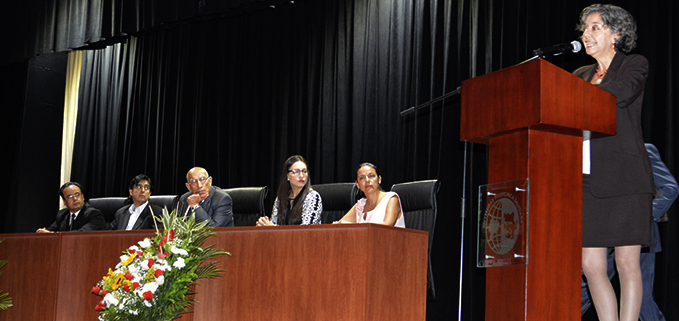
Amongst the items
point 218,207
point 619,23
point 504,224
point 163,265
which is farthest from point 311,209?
point 619,23

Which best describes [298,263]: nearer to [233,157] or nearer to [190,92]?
[233,157]

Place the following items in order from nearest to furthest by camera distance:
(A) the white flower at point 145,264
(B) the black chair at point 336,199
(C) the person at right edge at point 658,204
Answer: (A) the white flower at point 145,264 → (C) the person at right edge at point 658,204 → (B) the black chair at point 336,199

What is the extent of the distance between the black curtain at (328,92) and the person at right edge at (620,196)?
1.23 meters

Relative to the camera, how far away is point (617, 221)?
89.2 inches

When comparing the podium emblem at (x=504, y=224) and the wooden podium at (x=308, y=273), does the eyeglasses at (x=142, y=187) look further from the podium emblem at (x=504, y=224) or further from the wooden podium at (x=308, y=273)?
the podium emblem at (x=504, y=224)

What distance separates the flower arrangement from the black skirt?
162 cm

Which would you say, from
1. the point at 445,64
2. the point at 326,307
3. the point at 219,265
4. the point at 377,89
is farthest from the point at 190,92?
the point at 326,307

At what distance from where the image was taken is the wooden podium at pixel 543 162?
1.98m

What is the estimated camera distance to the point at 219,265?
3037mm

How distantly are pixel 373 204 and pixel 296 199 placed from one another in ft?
1.69

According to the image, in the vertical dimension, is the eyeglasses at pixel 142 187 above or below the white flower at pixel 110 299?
above

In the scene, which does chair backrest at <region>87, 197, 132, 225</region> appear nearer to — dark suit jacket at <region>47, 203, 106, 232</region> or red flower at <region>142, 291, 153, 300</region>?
dark suit jacket at <region>47, 203, 106, 232</region>

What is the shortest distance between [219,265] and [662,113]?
269 cm

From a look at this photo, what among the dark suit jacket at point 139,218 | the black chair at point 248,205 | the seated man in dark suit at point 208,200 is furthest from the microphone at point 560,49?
the dark suit jacket at point 139,218
